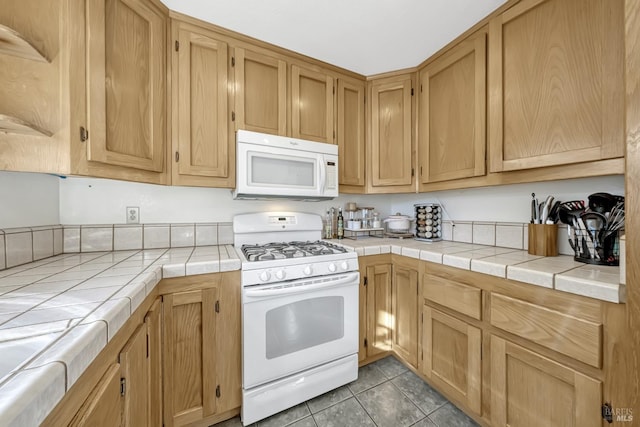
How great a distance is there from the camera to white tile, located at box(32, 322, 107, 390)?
1.46ft

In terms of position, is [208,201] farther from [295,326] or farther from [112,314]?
[112,314]

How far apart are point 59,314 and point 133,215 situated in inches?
45.5

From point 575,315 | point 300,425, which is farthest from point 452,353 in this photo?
point 300,425

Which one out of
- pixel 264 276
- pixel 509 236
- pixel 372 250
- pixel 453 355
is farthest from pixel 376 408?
pixel 509 236

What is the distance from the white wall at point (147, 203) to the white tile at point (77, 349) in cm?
125

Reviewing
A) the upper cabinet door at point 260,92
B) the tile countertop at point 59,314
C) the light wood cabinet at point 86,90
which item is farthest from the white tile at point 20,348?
the upper cabinet door at point 260,92

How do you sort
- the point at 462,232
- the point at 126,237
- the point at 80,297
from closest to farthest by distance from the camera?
the point at 80,297 < the point at 126,237 < the point at 462,232

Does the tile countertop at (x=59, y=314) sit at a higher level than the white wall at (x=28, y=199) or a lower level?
lower

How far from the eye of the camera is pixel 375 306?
173 centimetres

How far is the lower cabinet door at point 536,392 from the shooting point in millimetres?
878

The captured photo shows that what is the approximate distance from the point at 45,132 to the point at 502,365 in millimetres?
2198

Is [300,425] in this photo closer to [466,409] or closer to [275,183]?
[466,409]

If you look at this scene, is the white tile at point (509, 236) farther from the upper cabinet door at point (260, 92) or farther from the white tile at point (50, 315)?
the white tile at point (50, 315)

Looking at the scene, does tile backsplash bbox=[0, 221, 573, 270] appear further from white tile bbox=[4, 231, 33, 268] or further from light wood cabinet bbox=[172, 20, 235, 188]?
light wood cabinet bbox=[172, 20, 235, 188]
